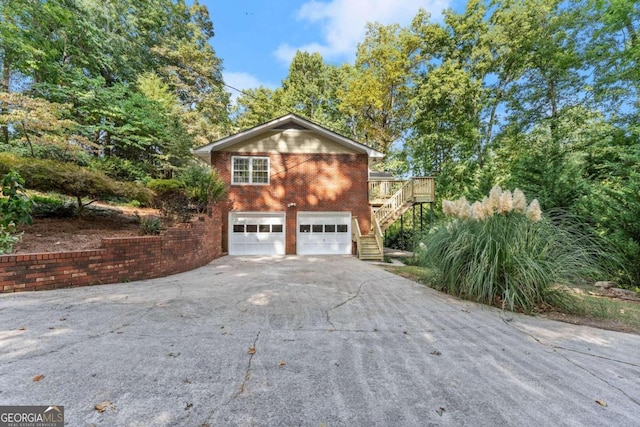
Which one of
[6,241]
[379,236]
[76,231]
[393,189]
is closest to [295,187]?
[379,236]

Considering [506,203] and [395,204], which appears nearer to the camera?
[506,203]

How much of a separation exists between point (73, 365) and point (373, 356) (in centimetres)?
257

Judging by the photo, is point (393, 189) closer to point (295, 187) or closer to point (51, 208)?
point (295, 187)

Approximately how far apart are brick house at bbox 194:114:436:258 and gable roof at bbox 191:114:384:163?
4 cm

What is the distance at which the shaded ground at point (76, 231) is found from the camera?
500 centimetres

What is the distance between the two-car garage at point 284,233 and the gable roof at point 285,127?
3.11 m

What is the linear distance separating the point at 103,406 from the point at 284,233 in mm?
10215

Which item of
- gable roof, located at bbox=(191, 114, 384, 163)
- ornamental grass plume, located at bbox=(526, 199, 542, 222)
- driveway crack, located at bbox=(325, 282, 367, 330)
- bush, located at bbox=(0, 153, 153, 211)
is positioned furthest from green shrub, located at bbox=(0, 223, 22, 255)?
ornamental grass plume, located at bbox=(526, 199, 542, 222)

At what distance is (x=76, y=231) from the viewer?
6250 millimetres

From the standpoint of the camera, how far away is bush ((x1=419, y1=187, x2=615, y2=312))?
396cm

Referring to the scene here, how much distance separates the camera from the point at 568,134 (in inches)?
518

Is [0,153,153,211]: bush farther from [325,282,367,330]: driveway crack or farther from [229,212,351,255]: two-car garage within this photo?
[325,282,367,330]: driveway crack

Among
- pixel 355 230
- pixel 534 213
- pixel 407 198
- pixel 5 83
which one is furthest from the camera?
pixel 5 83

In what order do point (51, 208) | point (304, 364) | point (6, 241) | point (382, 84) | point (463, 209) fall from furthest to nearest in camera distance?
point (382, 84) → point (51, 208) → point (463, 209) → point (6, 241) → point (304, 364)
